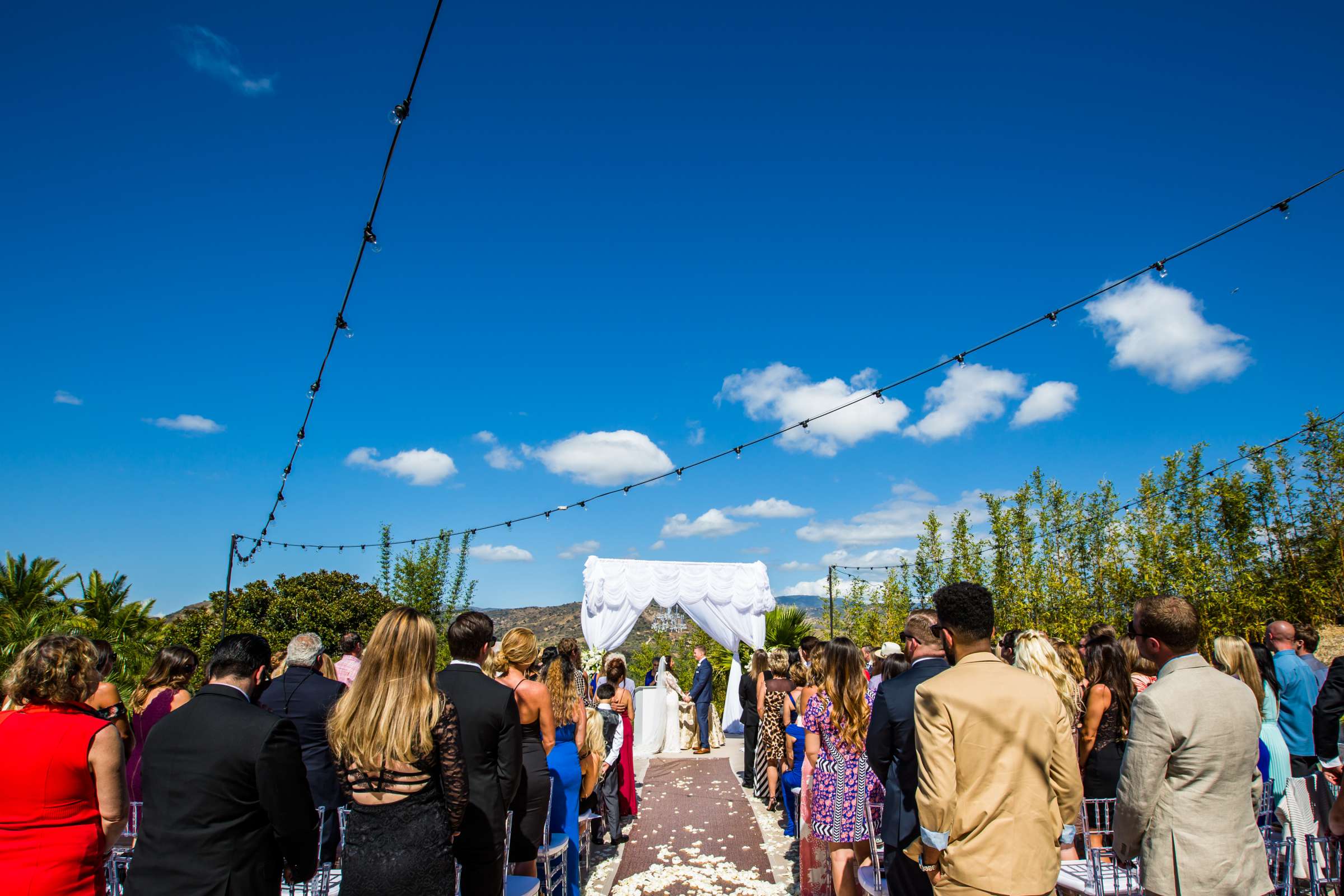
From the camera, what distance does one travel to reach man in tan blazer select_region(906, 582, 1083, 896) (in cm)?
223

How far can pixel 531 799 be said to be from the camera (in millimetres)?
3891

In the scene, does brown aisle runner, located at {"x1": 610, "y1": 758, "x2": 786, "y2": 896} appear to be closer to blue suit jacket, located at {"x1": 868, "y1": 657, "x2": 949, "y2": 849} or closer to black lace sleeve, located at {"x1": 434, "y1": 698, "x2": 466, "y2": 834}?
blue suit jacket, located at {"x1": 868, "y1": 657, "x2": 949, "y2": 849}

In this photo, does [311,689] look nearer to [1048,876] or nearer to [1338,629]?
[1048,876]

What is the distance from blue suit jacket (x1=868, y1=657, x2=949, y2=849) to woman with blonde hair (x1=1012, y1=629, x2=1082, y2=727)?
1.19 metres

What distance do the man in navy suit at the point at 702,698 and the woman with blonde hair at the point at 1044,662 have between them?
8.87m

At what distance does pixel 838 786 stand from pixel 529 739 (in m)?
1.71

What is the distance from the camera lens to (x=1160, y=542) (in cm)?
1209

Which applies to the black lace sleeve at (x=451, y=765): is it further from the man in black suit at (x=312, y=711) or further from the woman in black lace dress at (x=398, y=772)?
the man in black suit at (x=312, y=711)

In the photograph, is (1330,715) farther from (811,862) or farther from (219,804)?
(219,804)

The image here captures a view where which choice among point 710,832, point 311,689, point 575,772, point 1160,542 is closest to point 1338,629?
point 1160,542

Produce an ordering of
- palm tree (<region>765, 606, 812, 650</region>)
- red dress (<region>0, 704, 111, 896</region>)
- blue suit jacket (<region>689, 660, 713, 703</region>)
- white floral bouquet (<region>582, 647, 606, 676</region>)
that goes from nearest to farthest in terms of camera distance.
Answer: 1. red dress (<region>0, 704, 111, 896</region>)
2. white floral bouquet (<region>582, 647, 606, 676</region>)
3. blue suit jacket (<region>689, 660, 713, 703</region>)
4. palm tree (<region>765, 606, 812, 650</region>)

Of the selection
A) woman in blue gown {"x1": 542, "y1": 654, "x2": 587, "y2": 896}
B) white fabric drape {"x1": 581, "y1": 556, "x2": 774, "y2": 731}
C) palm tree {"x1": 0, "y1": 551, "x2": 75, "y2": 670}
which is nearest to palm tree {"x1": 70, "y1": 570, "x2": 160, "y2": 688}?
palm tree {"x1": 0, "y1": 551, "x2": 75, "y2": 670}

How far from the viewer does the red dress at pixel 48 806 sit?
234cm

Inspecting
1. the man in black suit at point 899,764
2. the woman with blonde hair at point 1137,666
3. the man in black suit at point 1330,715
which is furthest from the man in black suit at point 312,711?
the man in black suit at point 1330,715
